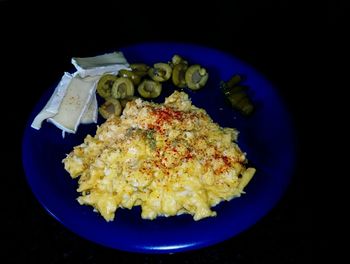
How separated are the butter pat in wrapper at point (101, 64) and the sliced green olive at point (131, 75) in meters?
0.05

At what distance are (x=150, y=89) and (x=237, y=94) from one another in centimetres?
56

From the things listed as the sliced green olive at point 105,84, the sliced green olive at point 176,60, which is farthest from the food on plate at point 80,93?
the sliced green olive at point 176,60

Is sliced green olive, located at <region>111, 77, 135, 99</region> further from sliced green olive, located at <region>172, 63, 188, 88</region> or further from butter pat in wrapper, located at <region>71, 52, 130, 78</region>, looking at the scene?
sliced green olive, located at <region>172, 63, 188, 88</region>

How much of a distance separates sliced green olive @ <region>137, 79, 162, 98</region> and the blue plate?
107mm

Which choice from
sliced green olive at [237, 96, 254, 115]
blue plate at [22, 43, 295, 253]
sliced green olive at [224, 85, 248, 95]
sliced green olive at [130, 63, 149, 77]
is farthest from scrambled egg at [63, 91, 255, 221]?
sliced green olive at [130, 63, 149, 77]

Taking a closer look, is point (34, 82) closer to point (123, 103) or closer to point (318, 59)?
point (123, 103)

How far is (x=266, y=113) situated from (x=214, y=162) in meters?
0.50

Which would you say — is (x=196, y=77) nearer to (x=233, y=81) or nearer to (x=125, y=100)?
(x=233, y=81)

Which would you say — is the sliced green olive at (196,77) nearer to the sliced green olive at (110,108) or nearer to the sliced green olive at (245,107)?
the sliced green olive at (245,107)

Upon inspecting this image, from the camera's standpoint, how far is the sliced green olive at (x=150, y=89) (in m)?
2.88

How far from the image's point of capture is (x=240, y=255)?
2.19 m

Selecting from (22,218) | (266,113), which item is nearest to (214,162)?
(266,113)

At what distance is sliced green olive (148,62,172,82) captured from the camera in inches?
115

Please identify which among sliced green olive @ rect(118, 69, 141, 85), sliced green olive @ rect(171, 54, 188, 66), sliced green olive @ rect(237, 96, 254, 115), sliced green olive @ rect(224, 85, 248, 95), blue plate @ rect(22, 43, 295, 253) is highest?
sliced green olive @ rect(171, 54, 188, 66)
